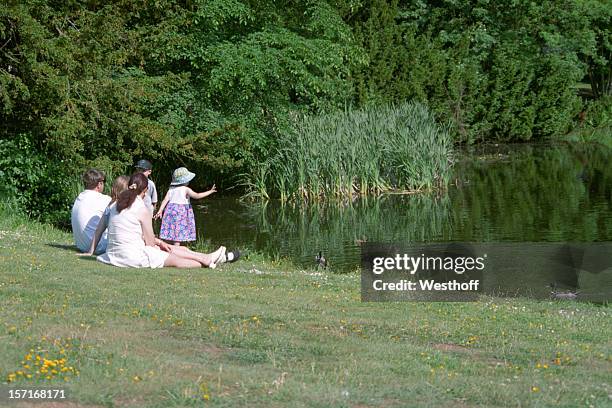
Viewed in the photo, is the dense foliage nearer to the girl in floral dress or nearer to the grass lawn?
the girl in floral dress

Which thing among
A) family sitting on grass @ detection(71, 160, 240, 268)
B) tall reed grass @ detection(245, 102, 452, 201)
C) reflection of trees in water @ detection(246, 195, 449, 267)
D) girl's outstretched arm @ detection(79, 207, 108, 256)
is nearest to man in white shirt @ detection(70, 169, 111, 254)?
family sitting on grass @ detection(71, 160, 240, 268)

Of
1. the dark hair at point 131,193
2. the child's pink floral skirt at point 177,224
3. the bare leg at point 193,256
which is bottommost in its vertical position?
the bare leg at point 193,256

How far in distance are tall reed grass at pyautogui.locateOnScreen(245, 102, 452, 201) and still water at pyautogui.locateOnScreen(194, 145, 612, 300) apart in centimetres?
60

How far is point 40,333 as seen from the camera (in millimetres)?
7332

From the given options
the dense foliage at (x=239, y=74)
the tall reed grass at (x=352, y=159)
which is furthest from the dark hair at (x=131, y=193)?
the tall reed grass at (x=352, y=159)

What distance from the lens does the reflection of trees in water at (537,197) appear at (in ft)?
64.8

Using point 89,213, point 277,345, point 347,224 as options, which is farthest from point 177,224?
point 277,345

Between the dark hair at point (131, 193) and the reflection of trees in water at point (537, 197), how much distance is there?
847 cm

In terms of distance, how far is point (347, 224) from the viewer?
2142 cm

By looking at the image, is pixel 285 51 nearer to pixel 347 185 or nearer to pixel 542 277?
pixel 347 185

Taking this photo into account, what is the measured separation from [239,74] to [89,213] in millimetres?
11171

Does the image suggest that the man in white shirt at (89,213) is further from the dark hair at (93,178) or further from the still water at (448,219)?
the still water at (448,219)

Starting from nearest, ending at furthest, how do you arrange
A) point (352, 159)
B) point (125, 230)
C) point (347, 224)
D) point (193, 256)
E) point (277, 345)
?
point (277, 345) < point (125, 230) < point (193, 256) < point (347, 224) < point (352, 159)

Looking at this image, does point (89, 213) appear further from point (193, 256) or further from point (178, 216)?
point (178, 216)
